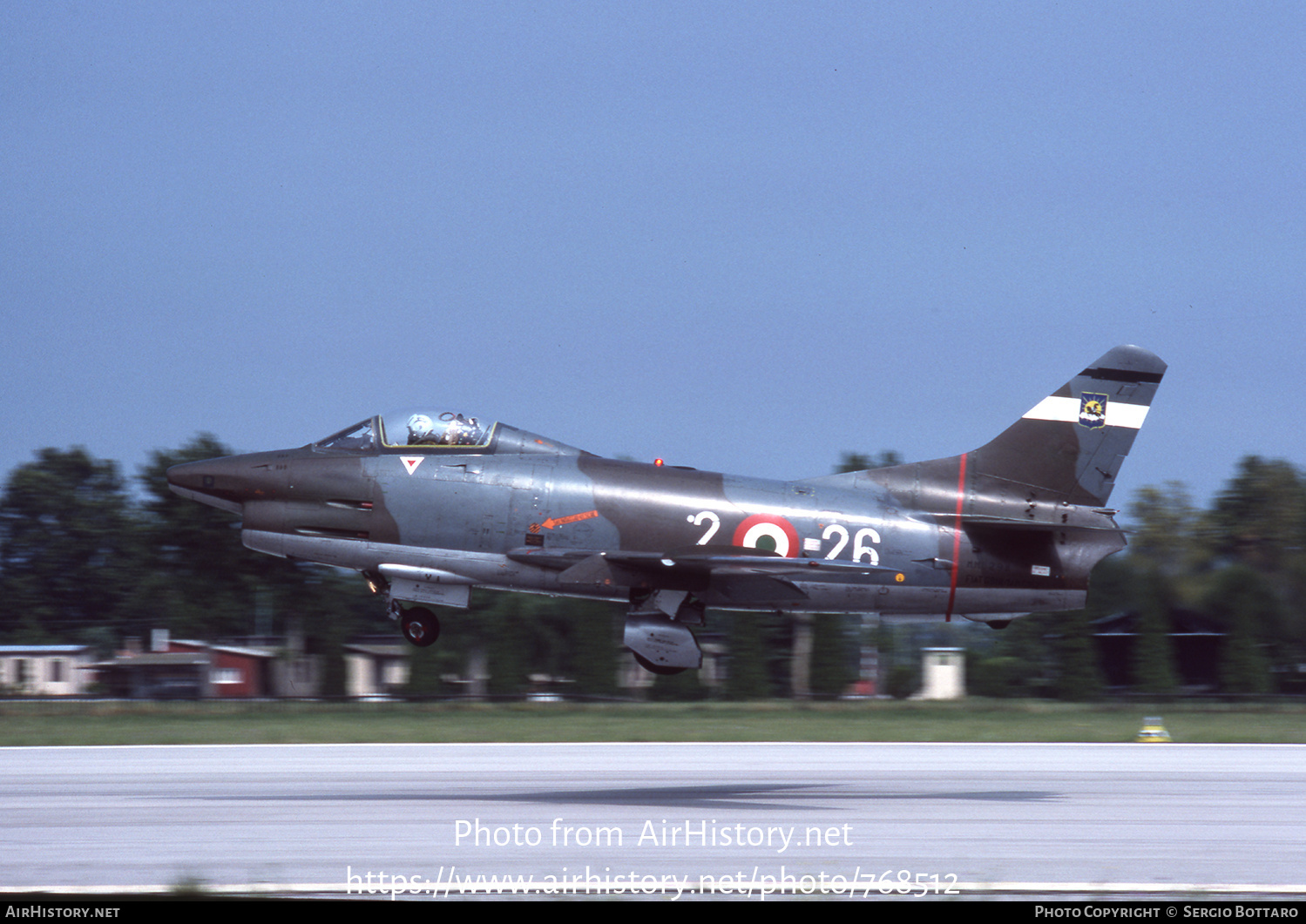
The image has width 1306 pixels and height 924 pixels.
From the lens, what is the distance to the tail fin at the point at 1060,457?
1822cm

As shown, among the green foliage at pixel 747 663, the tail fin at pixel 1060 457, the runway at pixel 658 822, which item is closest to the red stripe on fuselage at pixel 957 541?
the tail fin at pixel 1060 457

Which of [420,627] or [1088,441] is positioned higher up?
[1088,441]

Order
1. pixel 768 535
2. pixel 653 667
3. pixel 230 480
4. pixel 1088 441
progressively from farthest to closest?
pixel 1088 441 → pixel 230 480 → pixel 768 535 → pixel 653 667

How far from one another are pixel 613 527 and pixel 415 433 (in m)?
3.16

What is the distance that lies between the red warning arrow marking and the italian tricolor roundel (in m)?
1.96

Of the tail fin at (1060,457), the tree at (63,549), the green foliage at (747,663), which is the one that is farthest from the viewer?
the tree at (63,549)

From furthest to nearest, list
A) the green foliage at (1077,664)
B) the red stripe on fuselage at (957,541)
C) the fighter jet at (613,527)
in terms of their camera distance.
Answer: the green foliage at (1077,664), the red stripe on fuselage at (957,541), the fighter jet at (613,527)

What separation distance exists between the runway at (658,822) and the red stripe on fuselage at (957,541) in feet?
9.94

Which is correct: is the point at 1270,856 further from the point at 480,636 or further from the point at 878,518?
the point at 480,636

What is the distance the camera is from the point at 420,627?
1688 cm

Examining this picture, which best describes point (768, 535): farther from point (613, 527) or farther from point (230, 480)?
point (230, 480)

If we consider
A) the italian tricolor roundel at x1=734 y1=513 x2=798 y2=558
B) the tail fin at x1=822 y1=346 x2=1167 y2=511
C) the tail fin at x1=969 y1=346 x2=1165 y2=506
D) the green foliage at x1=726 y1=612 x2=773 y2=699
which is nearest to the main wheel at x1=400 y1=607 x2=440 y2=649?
the italian tricolor roundel at x1=734 y1=513 x2=798 y2=558

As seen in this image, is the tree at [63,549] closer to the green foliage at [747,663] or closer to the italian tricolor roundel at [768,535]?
the green foliage at [747,663]

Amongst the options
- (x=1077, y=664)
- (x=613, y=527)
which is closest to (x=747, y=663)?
(x=1077, y=664)
